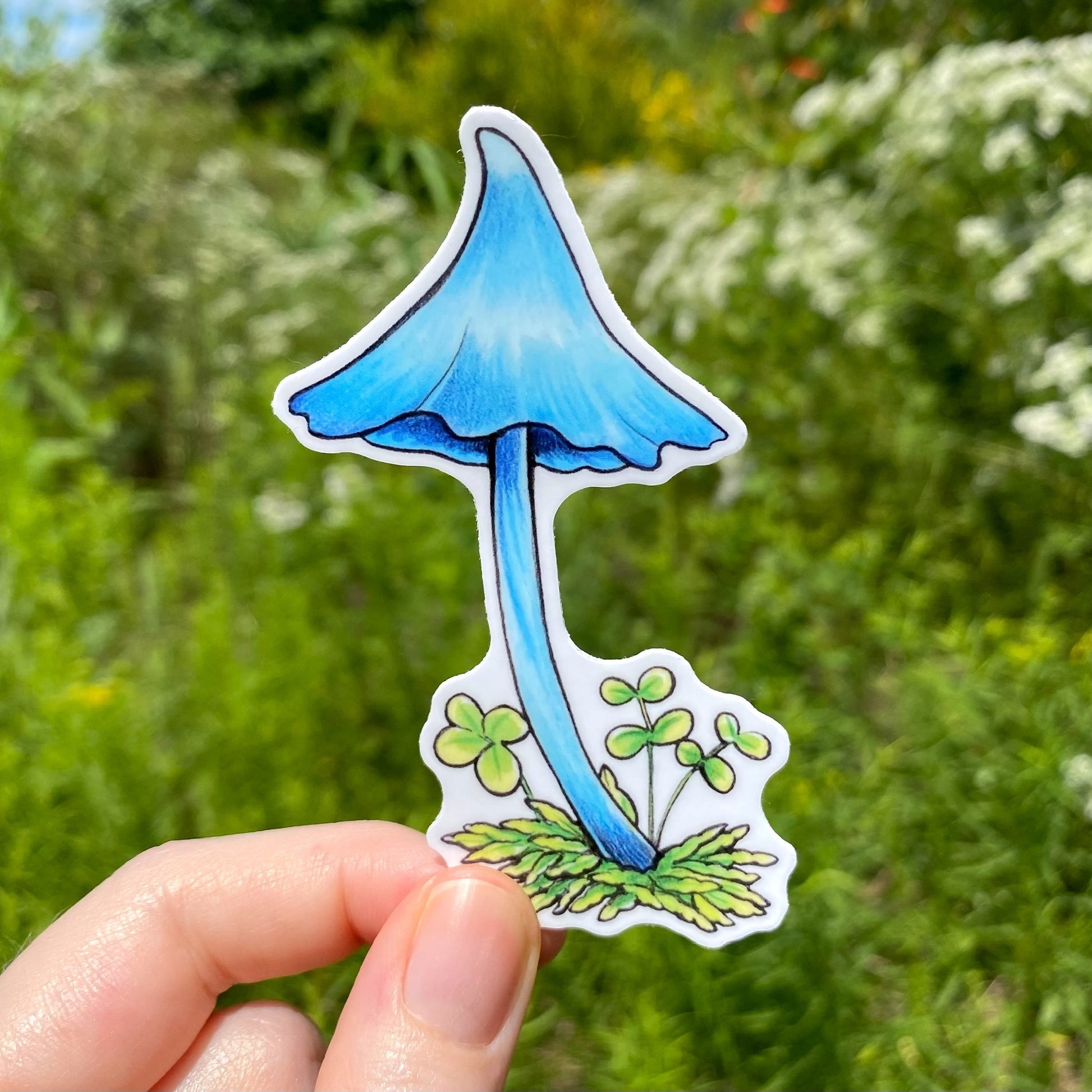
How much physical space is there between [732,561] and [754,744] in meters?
0.82

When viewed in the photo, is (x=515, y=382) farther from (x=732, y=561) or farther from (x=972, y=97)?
(x=972, y=97)

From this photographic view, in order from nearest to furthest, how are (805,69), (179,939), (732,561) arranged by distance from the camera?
(179,939), (732,561), (805,69)

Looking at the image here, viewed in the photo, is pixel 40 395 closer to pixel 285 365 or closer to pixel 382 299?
pixel 285 365

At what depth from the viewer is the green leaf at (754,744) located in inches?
22.9

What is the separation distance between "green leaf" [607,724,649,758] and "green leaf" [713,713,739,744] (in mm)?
48

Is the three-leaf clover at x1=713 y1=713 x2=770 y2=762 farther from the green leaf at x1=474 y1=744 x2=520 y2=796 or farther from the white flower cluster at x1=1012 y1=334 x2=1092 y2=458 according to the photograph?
the white flower cluster at x1=1012 y1=334 x2=1092 y2=458

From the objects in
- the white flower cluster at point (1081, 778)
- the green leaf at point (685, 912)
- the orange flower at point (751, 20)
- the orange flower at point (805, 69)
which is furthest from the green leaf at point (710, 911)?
the orange flower at point (751, 20)

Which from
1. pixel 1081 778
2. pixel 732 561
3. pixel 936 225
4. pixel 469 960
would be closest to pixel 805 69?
pixel 936 225

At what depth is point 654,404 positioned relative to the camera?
1.77 ft

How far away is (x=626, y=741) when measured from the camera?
0.59m

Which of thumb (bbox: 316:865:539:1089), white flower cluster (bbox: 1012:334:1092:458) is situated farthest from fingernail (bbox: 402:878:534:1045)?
white flower cluster (bbox: 1012:334:1092:458)

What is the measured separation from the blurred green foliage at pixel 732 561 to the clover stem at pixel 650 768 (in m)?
0.25

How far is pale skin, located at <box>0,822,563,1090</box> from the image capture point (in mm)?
543

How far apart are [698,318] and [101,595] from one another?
1229 millimetres
